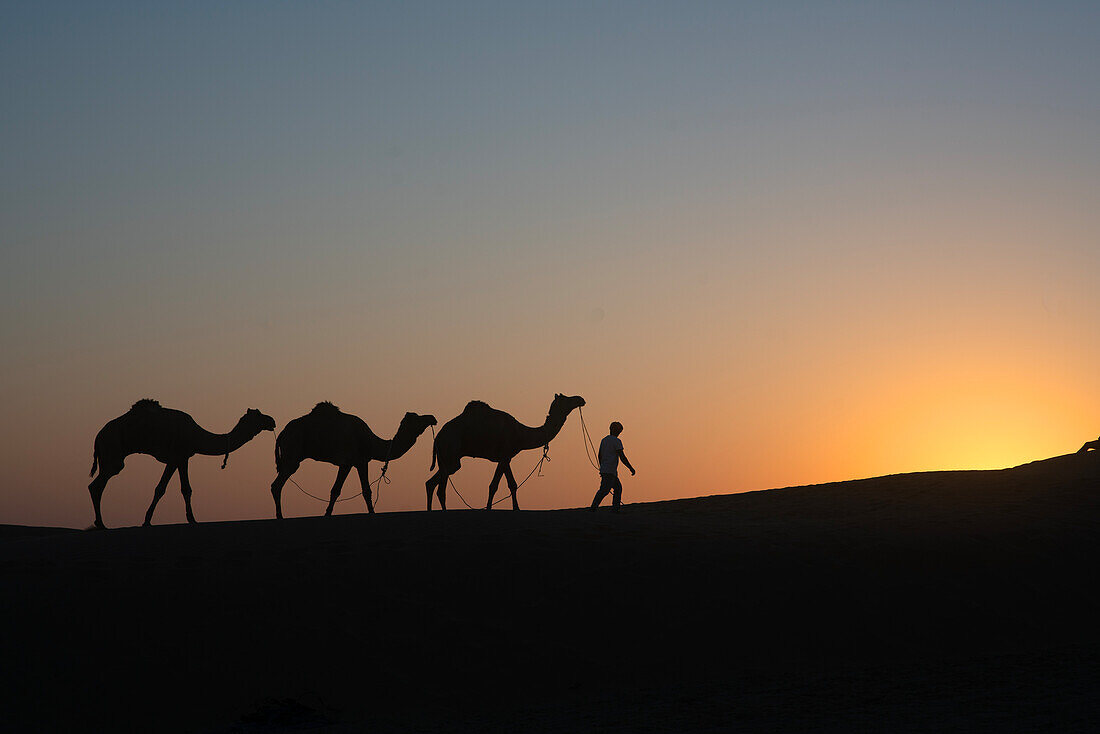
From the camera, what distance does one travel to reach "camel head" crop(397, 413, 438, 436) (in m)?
22.9

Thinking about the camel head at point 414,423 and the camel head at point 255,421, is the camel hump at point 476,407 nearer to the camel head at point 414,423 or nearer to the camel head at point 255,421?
the camel head at point 414,423

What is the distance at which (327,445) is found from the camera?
67.6 ft

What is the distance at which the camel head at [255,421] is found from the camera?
70.9ft

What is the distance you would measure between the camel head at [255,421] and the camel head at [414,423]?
264 centimetres

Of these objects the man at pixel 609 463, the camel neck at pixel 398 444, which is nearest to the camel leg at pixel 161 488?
the camel neck at pixel 398 444

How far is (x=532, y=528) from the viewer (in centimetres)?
1616

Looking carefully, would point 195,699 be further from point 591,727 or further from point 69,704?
point 591,727

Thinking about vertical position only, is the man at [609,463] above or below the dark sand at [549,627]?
above

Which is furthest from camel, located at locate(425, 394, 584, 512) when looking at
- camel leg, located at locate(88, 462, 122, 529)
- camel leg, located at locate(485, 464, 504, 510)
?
camel leg, located at locate(88, 462, 122, 529)

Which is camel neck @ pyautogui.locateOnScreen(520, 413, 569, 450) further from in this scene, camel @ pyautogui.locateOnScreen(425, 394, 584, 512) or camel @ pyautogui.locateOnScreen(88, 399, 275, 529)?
camel @ pyautogui.locateOnScreen(88, 399, 275, 529)

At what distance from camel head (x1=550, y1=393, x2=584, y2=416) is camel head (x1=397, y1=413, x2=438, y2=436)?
2.65 metres

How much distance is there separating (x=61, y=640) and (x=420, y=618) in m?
3.79

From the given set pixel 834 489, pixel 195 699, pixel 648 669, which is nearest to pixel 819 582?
pixel 648 669

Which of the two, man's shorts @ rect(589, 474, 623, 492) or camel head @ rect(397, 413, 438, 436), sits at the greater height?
camel head @ rect(397, 413, 438, 436)
